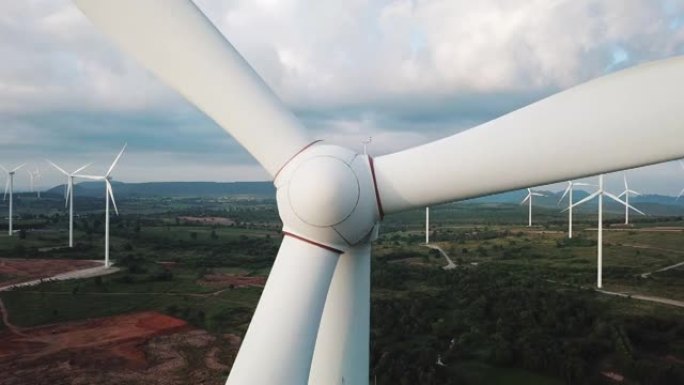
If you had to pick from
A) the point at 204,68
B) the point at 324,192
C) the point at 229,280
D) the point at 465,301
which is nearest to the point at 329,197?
the point at 324,192

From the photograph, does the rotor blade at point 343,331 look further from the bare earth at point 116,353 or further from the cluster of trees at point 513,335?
the bare earth at point 116,353

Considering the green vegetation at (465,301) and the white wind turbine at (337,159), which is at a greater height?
the white wind turbine at (337,159)

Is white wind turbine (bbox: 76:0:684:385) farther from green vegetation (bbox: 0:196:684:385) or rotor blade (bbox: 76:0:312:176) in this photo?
green vegetation (bbox: 0:196:684:385)

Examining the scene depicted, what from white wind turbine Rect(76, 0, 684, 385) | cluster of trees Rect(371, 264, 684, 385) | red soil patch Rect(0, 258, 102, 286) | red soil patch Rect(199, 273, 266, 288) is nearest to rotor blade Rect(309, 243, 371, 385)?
white wind turbine Rect(76, 0, 684, 385)

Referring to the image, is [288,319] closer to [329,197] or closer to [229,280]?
[329,197]

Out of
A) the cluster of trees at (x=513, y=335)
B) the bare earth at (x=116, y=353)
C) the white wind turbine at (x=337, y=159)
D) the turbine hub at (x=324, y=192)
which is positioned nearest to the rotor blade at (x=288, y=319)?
the white wind turbine at (x=337, y=159)

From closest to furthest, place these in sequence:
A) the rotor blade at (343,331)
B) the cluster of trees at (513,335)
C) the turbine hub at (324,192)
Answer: the turbine hub at (324,192) → the rotor blade at (343,331) → the cluster of trees at (513,335)
